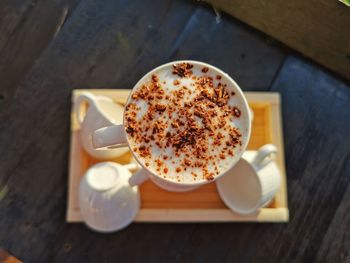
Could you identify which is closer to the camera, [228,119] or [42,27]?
[228,119]

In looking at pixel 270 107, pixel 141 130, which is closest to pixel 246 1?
pixel 270 107

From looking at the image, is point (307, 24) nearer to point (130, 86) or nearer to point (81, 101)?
point (130, 86)

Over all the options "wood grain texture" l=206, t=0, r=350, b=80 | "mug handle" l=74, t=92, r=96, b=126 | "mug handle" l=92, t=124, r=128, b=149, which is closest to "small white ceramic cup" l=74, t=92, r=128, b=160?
"mug handle" l=74, t=92, r=96, b=126

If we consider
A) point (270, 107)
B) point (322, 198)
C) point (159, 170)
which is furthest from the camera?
point (322, 198)

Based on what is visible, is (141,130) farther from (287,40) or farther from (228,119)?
(287,40)

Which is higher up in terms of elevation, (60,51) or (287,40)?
(287,40)

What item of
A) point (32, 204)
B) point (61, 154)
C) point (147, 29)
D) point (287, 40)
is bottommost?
point (32, 204)

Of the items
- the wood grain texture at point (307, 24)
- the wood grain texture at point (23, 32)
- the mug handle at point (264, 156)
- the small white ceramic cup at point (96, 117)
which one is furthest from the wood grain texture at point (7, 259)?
the wood grain texture at point (307, 24)

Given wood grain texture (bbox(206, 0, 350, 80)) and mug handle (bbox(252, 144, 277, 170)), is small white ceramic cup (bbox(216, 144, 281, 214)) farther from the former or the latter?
wood grain texture (bbox(206, 0, 350, 80))
